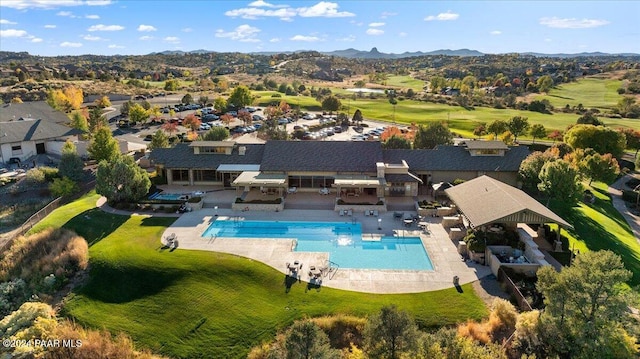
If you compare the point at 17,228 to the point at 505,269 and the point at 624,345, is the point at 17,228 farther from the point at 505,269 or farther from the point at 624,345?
the point at 624,345

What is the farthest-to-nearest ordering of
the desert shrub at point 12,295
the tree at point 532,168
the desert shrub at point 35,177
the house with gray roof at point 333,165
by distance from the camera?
the desert shrub at point 35,177, the house with gray roof at point 333,165, the tree at point 532,168, the desert shrub at point 12,295

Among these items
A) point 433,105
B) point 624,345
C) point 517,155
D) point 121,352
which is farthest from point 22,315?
point 433,105

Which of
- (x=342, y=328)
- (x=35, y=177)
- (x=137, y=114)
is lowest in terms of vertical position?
(x=342, y=328)

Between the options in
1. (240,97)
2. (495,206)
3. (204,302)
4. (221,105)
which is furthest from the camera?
(240,97)

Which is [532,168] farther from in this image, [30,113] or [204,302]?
[30,113]

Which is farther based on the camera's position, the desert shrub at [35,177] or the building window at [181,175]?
the desert shrub at [35,177]

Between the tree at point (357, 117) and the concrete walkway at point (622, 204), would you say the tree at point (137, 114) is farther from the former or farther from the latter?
the concrete walkway at point (622, 204)

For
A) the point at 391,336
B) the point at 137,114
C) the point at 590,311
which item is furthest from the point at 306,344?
the point at 137,114

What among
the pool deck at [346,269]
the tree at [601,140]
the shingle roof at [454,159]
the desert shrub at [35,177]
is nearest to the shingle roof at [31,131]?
the desert shrub at [35,177]
